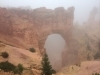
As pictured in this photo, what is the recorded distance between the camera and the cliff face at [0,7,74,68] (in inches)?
2121

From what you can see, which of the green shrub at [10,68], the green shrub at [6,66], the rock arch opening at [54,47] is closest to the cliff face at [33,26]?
the green shrub at [6,66]

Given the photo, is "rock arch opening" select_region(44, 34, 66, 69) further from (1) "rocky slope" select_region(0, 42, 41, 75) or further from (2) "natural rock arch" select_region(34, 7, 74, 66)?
(1) "rocky slope" select_region(0, 42, 41, 75)

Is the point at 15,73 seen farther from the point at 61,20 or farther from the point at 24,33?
the point at 61,20

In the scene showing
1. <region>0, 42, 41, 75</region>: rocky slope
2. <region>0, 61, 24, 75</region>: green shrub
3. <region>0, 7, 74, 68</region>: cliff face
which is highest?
<region>0, 7, 74, 68</region>: cliff face

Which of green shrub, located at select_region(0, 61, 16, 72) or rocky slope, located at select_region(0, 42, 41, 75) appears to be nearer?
green shrub, located at select_region(0, 61, 16, 72)

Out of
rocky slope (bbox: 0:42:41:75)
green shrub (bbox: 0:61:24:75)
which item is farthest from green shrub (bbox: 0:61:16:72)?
rocky slope (bbox: 0:42:41:75)

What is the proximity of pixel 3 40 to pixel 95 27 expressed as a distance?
3689cm

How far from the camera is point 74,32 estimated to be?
67.6 metres

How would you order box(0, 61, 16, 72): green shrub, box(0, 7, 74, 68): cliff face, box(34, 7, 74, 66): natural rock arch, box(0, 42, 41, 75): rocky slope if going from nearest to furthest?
box(0, 61, 16, 72): green shrub
box(0, 42, 41, 75): rocky slope
box(0, 7, 74, 68): cliff face
box(34, 7, 74, 66): natural rock arch

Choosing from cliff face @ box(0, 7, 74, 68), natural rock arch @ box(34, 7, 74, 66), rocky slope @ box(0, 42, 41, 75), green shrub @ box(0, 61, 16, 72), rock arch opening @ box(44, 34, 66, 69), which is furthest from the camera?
rock arch opening @ box(44, 34, 66, 69)

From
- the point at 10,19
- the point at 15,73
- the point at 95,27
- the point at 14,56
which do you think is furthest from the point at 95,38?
the point at 15,73

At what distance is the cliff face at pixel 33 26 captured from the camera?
5388 cm

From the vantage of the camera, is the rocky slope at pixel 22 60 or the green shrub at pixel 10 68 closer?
the green shrub at pixel 10 68

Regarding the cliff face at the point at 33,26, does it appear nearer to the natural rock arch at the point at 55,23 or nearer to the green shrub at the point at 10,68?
the natural rock arch at the point at 55,23
